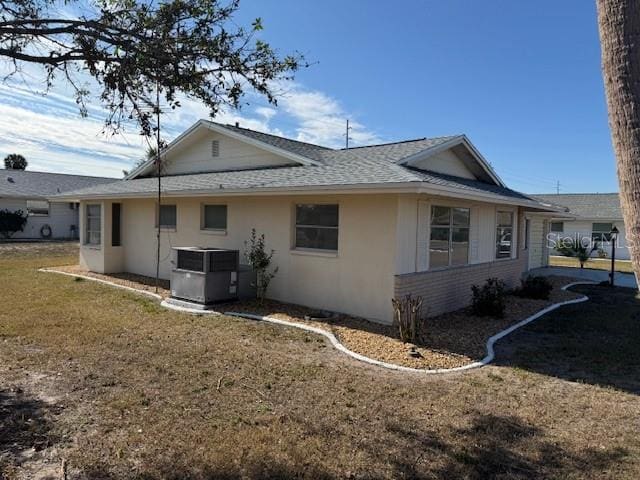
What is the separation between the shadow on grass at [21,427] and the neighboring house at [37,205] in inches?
1079

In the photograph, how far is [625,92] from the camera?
2.10m

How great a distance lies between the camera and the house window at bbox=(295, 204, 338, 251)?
9984 millimetres

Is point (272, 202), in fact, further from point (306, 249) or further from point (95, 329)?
point (95, 329)

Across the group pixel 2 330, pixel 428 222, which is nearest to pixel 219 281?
pixel 2 330

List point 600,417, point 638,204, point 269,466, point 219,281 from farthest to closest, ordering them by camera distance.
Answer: point 219,281
point 600,417
point 269,466
point 638,204

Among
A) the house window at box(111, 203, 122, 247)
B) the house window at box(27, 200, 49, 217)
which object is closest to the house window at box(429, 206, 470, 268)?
the house window at box(111, 203, 122, 247)

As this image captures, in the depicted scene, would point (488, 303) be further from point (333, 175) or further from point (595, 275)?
point (595, 275)

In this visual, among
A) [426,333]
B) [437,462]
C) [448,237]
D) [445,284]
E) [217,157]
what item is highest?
[217,157]

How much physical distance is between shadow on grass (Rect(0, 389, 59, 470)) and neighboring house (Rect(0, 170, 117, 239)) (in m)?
27.4

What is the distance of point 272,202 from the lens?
11078 millimetres

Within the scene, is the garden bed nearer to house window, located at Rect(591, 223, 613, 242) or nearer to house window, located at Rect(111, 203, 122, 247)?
house window, located at Rect(111, 203, 122, 247)

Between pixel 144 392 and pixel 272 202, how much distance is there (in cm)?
637

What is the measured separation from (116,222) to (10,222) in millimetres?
18175

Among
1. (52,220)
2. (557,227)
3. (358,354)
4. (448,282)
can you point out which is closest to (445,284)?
(448,282)
